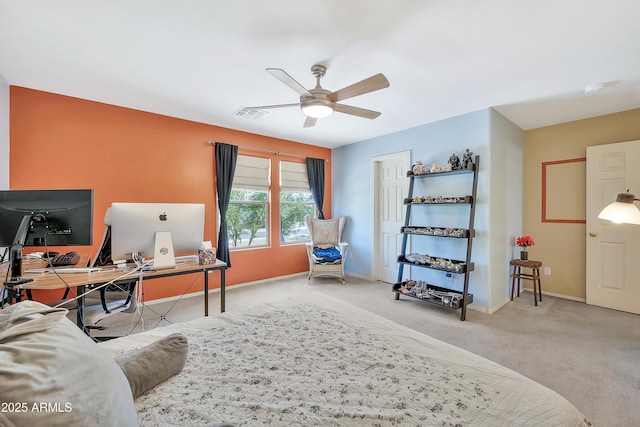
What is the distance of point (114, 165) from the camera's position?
10.5 feet

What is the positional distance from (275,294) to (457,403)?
3.24m

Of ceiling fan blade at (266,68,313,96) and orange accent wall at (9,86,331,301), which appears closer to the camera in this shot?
ceiling fan blade at (266,68,313,96)

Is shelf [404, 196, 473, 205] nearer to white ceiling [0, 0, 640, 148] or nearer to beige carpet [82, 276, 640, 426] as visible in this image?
white ceiling [0, 0, 640, 148]

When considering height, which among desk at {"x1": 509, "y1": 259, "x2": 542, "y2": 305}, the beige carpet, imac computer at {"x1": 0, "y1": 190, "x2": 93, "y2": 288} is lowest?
the beige carpet

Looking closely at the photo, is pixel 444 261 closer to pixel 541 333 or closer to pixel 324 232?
pixel 541 333

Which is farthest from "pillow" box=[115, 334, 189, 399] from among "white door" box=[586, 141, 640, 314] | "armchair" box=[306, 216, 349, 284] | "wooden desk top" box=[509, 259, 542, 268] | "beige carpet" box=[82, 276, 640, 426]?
"white door" box=[586, 141, 640, 314]

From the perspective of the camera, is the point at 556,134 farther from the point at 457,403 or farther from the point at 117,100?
the point at 117,100

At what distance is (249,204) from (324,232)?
1395 millimetres

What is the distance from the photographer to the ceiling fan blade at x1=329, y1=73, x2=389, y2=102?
1.88m

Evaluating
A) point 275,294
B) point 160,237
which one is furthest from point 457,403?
point 275,294

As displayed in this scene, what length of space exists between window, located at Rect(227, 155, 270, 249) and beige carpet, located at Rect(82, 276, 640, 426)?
813mm

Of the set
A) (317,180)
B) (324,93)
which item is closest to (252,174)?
(317,180)

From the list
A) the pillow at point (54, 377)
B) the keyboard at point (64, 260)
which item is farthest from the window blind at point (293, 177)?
the pillow at point (54, 377)

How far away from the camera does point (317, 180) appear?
5117 mm
